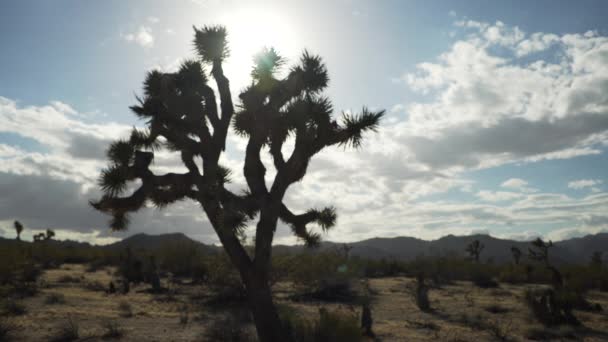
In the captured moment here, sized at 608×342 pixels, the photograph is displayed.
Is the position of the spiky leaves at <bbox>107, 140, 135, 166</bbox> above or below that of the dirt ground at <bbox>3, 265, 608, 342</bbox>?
above

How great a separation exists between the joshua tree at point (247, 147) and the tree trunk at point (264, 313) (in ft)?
0.06

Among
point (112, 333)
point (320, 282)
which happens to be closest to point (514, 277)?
point (320, 282)

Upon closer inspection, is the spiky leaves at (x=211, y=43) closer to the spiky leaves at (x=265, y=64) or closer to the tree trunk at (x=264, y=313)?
the spiky leaves at (x=265, y=64)

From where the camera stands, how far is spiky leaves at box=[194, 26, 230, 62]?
386 inches

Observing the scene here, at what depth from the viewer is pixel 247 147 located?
848cm

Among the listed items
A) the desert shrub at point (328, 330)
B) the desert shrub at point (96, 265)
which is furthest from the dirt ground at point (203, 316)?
the desert shrub at point (96, 265)

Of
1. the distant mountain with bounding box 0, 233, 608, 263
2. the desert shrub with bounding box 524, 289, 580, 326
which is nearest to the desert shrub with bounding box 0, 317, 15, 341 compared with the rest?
the desert shrub with bounding box 524, 289, 580, 326

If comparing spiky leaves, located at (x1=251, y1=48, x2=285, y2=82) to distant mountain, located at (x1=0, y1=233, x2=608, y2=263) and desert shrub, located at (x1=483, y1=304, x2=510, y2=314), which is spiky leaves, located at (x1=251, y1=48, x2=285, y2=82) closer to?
desert shrub, located at (x1=483, y1=304, x2=510, y2=314)

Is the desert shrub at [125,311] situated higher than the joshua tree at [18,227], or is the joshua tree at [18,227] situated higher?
the joshua tree at [18,227]

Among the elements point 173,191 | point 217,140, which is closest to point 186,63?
point 217,140

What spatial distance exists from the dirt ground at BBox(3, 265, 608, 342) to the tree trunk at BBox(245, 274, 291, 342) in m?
2.28

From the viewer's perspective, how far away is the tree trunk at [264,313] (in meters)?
7.46

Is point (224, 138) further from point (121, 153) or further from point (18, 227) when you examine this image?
point (18, 227)

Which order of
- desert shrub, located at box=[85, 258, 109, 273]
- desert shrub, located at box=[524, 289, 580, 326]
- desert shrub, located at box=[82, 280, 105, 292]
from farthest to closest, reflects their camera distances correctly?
desert shrub, located at box=[85, 258, 109, 273]
desert shrub, located at box=[82, 280, 105, 292]
desert shrub, located at box=[524, 289, 580, 326]
